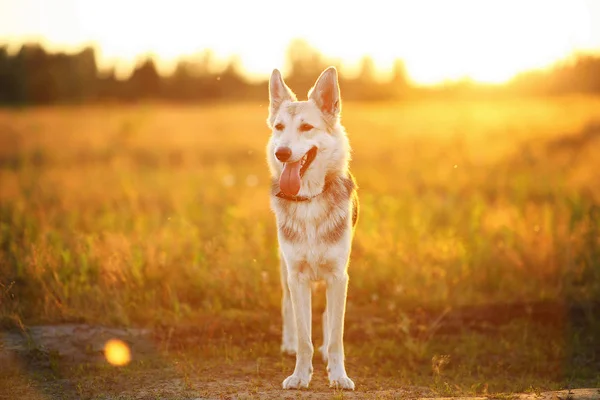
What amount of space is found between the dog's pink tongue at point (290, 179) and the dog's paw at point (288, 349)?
187 cm

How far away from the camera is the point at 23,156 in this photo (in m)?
18.2

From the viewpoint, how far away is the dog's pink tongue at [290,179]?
5.22m

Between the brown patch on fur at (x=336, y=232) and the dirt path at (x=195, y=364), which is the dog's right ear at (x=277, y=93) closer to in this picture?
the brown patch on fur at (x=336, y=232)

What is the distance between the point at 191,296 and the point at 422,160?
39.8ft

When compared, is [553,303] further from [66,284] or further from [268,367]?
[66,284]

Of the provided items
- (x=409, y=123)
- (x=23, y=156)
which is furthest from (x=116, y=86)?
(x=23, y=156)

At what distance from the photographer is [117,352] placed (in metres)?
6.18

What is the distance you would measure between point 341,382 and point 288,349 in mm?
1202

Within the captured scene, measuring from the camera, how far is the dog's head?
522 centimetres

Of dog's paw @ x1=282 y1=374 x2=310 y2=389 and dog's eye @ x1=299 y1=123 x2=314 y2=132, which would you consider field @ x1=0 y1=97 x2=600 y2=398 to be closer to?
dog's paw @ x1=282 y1=374 x2=310 y2=389

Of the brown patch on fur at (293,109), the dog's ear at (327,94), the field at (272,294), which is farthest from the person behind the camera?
the field at (272,294)

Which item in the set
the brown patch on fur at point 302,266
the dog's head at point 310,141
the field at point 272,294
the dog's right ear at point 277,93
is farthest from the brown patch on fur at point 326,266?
the dog's right ear at point 277,93

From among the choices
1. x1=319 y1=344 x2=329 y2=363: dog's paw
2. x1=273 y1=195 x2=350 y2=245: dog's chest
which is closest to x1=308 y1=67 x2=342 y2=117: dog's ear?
x1=273 y1=195 x2=350 y2=245: dog's chest

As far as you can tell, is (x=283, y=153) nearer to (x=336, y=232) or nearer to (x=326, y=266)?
(x=336, y=232)
